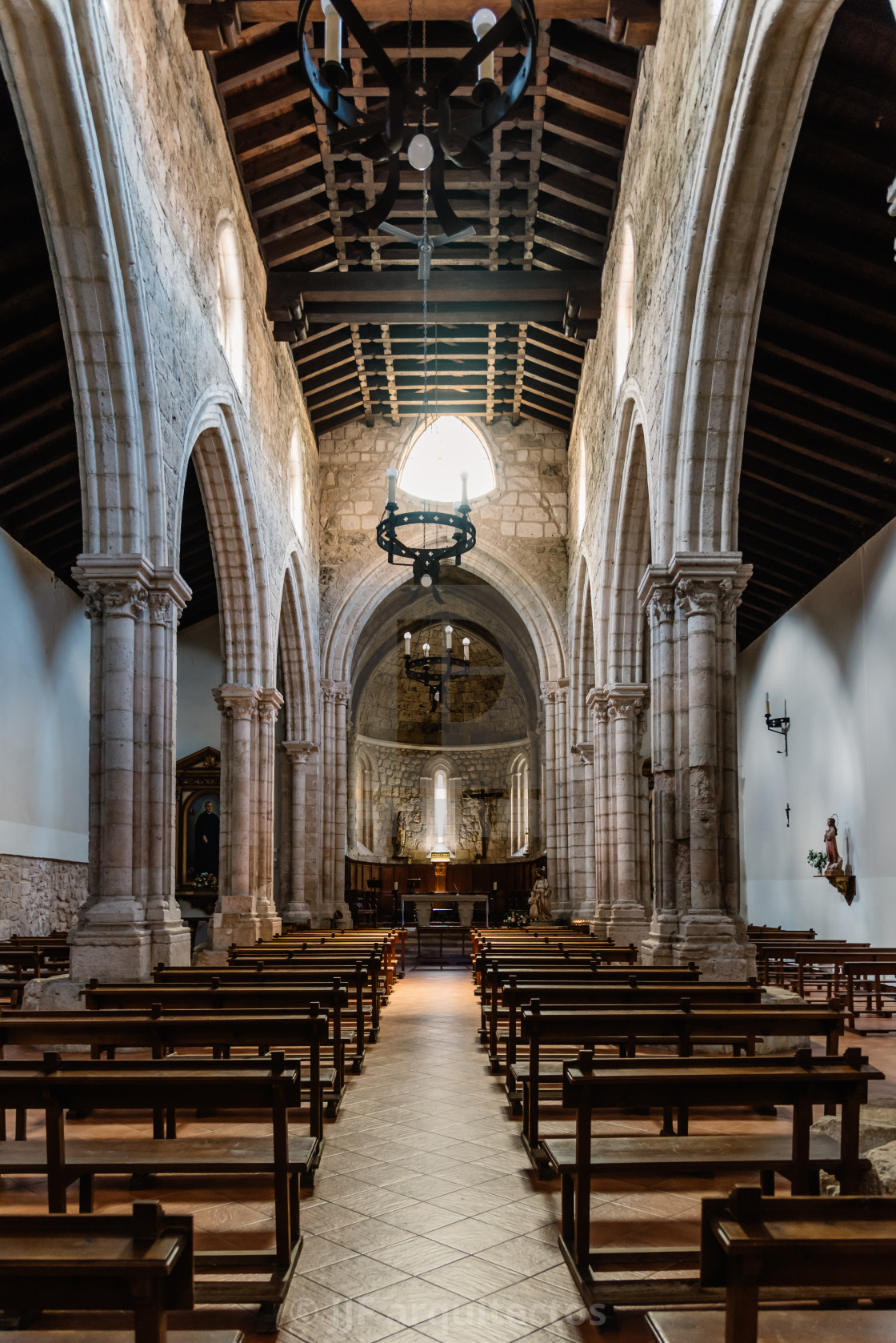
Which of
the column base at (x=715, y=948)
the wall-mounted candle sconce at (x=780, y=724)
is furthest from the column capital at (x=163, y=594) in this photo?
the wall-mounted candle sconce at (x=780, y=724)

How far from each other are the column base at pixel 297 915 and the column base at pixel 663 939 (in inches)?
427

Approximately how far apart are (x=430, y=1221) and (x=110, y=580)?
649 centimetres

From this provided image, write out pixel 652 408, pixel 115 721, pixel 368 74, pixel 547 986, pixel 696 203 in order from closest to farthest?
pixel 547 986 → pixel 696 203 → pixel 115 721 → pixel 652 408 → pixel 368 74

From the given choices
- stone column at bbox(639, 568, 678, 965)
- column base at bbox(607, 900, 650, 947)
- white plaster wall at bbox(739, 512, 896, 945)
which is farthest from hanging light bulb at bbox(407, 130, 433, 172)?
column base at bbox(607, 900, 650, 947)

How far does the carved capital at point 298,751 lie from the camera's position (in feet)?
67.5

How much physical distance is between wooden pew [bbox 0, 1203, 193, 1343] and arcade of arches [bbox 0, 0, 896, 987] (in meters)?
7.22

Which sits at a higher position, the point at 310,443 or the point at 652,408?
the point at 310,443

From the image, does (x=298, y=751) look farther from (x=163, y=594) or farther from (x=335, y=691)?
(x=163, y=594)

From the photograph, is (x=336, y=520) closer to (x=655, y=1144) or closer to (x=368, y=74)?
(x=368, y=74)

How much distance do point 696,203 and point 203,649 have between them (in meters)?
16.3

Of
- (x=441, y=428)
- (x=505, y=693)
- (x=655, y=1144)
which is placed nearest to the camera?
(x=655, y=1144)

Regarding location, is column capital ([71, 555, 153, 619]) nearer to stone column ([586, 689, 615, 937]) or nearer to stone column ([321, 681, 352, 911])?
stone column ([586, 689, 615, 937])

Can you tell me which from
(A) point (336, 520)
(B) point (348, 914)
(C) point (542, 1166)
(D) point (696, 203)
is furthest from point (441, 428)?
(C) point (542, 1166)

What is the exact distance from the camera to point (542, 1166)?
5141 mm
